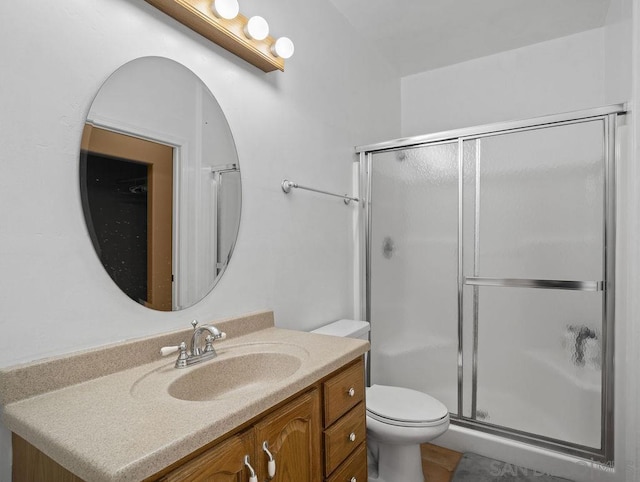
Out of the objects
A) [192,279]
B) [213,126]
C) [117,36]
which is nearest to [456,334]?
[192,279]

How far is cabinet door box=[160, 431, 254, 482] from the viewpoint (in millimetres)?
679

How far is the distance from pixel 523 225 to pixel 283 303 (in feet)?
4.58

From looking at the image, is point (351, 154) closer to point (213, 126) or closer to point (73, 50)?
point (213, 126)

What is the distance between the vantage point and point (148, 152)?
1.15 m

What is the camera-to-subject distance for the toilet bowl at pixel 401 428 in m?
1.61

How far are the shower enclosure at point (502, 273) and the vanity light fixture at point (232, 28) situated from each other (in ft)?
3.25

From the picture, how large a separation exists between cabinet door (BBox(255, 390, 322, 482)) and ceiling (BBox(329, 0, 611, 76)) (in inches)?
86.9

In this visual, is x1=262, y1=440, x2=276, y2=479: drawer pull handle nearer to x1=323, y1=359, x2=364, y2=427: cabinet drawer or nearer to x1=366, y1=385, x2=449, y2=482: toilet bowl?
x1=323, y1=359, x2=364, y2=427: cabinet drawer

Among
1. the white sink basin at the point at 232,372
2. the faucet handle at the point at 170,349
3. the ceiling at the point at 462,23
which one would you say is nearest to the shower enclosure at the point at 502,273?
the ceiling at the point at 462,23

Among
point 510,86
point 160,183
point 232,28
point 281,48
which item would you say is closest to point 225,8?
point 232,28

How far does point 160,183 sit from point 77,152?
26cm

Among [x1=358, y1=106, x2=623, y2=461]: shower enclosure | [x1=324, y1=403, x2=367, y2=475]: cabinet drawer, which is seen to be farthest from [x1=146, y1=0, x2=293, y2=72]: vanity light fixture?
[x1=324, y1=403, x2=367, y2=475]: cabinet drawer

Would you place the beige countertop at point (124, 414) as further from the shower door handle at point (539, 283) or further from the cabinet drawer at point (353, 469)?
the shower door handle at point (539, 283)

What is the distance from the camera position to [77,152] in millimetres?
961
